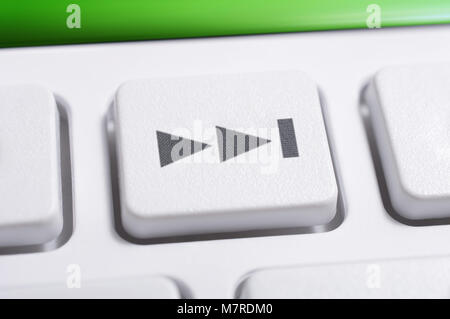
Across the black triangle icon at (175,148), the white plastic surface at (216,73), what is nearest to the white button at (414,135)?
the white plastic surface at (216,73)

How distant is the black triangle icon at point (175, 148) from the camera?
16.4 inches

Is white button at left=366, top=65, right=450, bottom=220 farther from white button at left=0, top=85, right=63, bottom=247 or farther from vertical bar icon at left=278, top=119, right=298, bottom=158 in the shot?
white button at left=0, top=85, right=63, bottom=247

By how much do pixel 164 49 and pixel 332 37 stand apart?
0.13 m

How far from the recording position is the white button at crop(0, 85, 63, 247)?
40 centimetres

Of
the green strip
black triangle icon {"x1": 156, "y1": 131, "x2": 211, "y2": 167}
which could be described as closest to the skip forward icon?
black triangle icon {"x1": 156, "y1": 131, "x2": 211, "y2": 167}

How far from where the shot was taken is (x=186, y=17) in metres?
0.49

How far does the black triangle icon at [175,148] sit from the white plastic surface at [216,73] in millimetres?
47

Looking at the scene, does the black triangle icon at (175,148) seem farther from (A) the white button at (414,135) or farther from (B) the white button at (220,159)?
(A) the white button at (414,135)

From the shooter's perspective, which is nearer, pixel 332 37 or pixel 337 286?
pixel 337 286

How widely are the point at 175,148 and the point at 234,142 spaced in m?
0.04

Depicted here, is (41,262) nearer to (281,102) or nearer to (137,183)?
(137,183)

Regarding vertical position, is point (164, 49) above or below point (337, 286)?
above

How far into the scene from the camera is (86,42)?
49 centimetres
